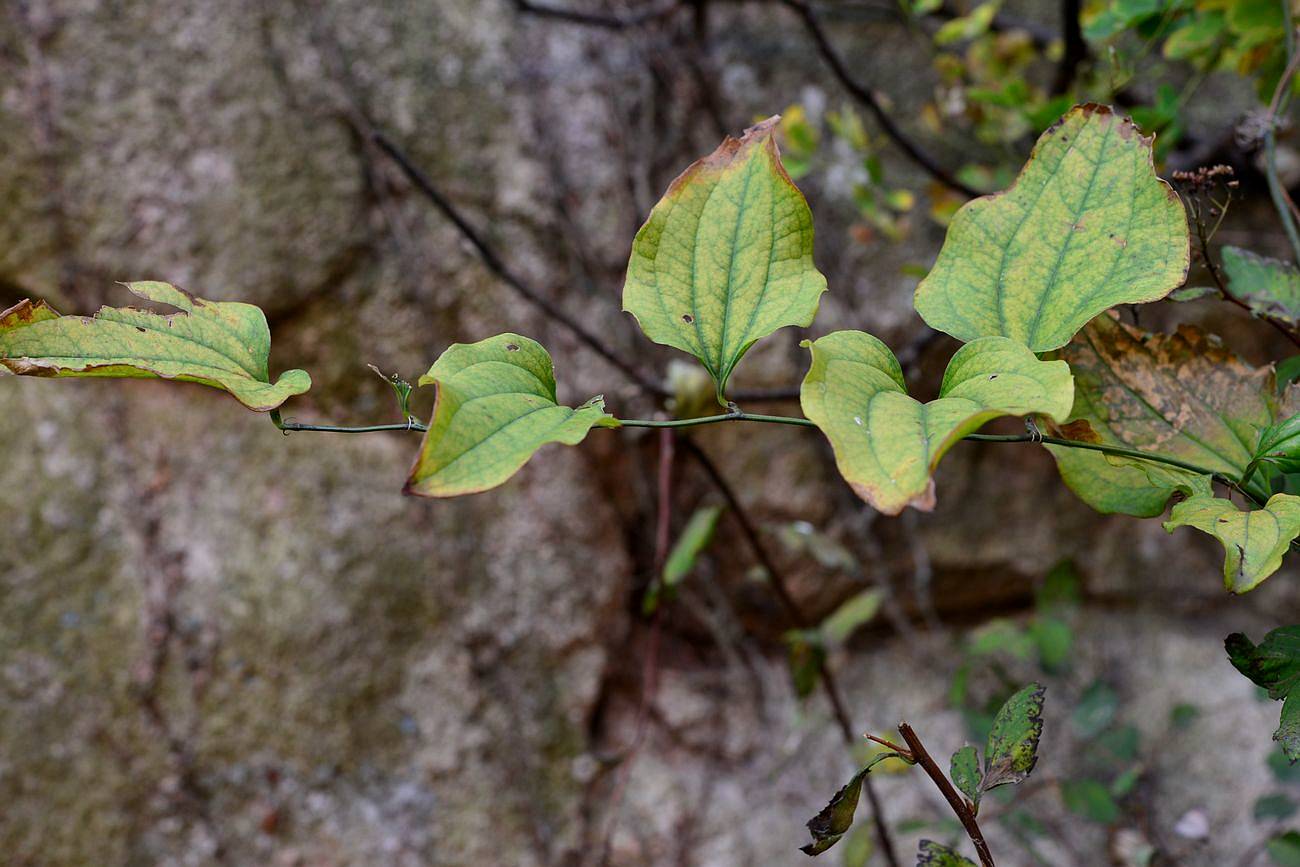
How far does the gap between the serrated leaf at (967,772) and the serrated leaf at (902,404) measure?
0.20m

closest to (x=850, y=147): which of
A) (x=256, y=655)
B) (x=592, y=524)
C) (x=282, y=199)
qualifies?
(x=592, y=524)

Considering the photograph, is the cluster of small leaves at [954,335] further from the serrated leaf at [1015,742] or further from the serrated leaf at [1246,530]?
the serrated leaf at [1015,742]

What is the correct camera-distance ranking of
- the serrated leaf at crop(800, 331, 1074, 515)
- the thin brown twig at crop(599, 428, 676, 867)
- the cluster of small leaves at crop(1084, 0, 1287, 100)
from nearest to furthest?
the serrated leaf at crop(800, 331, 1074, 515)
the cluster of small leaves at crop(1084, 0, 1287, 100)
the thin brown twig at crop(599, 428, 676, 867)

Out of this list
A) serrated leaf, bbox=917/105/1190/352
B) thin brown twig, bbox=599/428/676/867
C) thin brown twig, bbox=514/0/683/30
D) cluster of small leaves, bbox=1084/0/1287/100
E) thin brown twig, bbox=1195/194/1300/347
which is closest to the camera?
serrated leaf, bbox=917/105/1190/352

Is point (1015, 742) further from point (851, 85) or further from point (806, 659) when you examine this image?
point (851, 85)

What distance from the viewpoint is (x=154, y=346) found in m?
0.41

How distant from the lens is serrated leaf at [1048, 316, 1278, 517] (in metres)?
0.48

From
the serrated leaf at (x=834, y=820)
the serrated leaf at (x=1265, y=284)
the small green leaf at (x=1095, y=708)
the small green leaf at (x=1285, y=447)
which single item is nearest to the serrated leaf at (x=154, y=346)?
the serrated leaf at (x=834, y=820)

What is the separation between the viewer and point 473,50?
1.42 metres

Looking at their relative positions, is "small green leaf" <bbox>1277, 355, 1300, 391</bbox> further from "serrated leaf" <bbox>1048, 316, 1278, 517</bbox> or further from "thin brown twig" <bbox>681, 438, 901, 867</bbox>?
"thin brown twig" <bbox>681, 438, 901, 867</bbox>

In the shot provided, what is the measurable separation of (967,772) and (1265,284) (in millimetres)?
382

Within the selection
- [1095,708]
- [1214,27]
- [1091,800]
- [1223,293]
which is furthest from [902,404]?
[1095,708]

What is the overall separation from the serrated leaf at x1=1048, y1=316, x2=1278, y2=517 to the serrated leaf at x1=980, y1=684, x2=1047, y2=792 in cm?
12

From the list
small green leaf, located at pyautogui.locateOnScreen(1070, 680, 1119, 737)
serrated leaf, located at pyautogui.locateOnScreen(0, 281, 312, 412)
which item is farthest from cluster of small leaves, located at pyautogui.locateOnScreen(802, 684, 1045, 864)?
small green leaf, located at pyautogui.locateOnScreen(1070, 680, 1119, 737)
